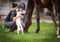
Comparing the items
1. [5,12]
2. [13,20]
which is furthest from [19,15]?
[5,12]

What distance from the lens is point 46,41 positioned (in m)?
6.00

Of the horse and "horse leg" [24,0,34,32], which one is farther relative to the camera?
"horse leg" [24,0,34,32]

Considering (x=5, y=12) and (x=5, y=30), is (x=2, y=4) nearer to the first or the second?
(x=5, y=12)

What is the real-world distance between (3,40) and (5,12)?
6.47m

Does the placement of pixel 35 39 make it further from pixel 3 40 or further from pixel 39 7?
pixel 39 7

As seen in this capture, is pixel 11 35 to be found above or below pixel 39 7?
below

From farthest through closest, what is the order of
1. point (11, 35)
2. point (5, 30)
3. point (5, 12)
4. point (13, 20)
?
1. point (5, 12)
2. point (5, 30)
3. point (13, 20)
4. point (11, 35)

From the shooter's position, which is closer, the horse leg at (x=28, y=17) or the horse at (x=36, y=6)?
the horse at (x=36, y=6)

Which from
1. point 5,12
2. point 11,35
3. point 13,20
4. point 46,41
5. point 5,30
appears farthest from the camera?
point 5,12

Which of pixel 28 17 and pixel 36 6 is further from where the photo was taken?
pixel 28 17

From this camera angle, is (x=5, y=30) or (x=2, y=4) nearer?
(x=5, y=30)

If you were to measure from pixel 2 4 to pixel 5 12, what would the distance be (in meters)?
0.66

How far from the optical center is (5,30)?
7539 millimetres

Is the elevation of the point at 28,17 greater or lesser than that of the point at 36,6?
lesser
